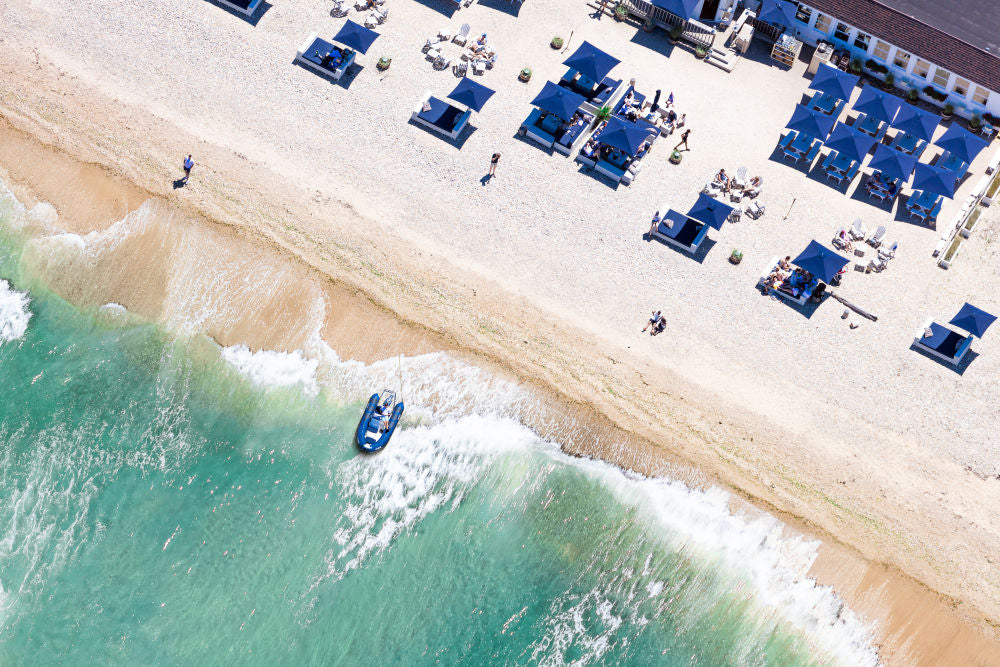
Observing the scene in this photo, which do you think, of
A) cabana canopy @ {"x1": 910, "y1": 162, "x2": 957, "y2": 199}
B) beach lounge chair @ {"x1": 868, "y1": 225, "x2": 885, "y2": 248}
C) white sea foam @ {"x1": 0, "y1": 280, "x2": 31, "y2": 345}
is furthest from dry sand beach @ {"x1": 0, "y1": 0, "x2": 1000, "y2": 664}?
white sea foam @ {"x1": 0, "y1": 280, "x2": 31, "y2": 345}

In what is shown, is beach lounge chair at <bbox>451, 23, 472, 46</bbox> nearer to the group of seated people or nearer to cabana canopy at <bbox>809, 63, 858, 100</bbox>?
cabana canopy at <bbox>809, 63, 858, 100</bbox>

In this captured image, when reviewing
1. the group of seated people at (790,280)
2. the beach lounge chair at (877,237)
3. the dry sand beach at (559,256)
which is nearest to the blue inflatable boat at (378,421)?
the dry sand beach at (559,256)

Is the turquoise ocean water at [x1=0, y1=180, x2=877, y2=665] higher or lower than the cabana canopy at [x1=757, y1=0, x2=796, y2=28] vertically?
lower

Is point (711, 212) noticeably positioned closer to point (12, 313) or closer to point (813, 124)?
point (813, 124)

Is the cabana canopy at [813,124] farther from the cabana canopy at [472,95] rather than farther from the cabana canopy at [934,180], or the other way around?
the cabana canopy at [472,95]

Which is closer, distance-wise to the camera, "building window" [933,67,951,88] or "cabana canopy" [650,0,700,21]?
"building window" [933,67,951,88]

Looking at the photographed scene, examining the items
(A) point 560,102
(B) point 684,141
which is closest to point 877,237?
(B) point 684,141
